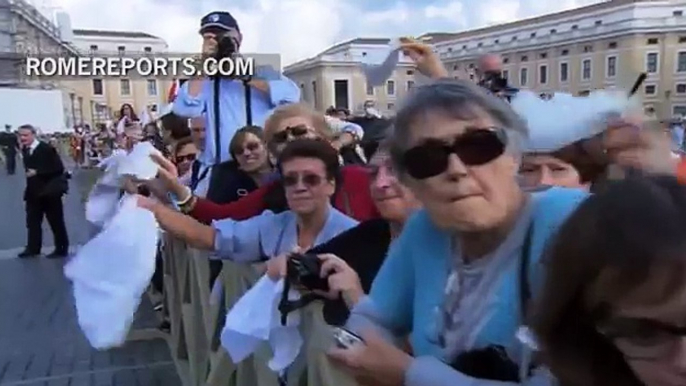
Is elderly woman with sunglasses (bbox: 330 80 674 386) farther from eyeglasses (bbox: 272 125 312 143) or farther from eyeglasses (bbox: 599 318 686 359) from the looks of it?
eyeglasses (bbox: 272 125 312 143)

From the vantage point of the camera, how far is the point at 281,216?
9.75 ft

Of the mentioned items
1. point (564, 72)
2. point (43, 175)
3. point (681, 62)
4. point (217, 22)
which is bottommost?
point (43, 175)

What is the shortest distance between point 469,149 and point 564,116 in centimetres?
90

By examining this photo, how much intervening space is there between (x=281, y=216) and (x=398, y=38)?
0.80m

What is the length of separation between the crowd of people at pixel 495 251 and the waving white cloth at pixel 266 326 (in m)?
0.07

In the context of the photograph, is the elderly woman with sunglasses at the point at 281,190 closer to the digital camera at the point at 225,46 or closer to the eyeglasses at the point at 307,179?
the eyeglasses at the point at 307,179

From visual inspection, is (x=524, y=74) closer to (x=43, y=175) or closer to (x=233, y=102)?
(x=43, y=175)

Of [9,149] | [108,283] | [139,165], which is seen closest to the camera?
[108,283]

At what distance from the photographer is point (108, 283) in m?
2.60

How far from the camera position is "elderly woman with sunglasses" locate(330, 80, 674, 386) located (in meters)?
1.35

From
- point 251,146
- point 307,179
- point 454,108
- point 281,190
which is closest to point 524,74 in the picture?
point 251,146

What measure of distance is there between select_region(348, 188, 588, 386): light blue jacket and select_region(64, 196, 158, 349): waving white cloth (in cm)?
116

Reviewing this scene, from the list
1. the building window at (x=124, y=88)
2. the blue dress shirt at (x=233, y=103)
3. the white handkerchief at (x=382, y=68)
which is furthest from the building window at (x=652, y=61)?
the white handkerchief at (x=382, y=68)

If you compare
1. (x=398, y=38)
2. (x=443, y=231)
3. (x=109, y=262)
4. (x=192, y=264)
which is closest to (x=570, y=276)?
(x=443, y=231)
